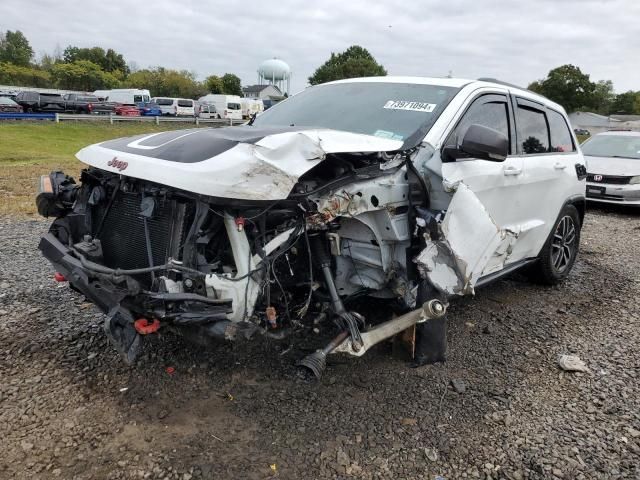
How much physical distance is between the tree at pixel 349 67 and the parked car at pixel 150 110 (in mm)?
23565

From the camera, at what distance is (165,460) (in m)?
2.48

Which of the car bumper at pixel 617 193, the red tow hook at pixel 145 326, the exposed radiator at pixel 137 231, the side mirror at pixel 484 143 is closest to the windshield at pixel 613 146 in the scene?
the car bumper at pixel 617 193

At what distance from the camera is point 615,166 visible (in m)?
9.90

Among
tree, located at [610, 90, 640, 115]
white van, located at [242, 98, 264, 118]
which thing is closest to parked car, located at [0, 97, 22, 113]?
white van, located at [242, 98, 264, 118]

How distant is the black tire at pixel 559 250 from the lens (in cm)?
499

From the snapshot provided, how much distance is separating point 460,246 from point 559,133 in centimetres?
282

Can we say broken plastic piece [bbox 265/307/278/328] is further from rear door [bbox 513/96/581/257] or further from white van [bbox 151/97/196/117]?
white van [bbox 151/97/196/117]

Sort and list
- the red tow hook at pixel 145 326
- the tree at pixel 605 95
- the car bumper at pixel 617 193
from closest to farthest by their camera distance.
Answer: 1. the red tow hook at pixel 145 326
2. the car bumper at pixel 617 193
3. the tree at pixel 605 95

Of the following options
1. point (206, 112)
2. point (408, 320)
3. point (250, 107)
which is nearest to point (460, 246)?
point (408, 320)

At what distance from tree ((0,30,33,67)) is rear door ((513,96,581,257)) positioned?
267 feet

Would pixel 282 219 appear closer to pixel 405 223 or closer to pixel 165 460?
pixel 405 223

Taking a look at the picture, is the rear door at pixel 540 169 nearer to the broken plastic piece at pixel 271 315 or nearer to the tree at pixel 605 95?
the broken plastic piece at pixel 271 315

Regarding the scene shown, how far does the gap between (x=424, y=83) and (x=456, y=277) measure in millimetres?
1761

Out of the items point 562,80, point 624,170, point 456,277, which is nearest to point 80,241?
point 456,277
